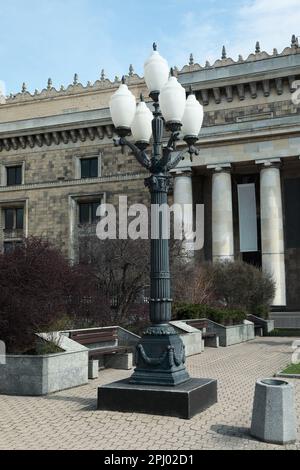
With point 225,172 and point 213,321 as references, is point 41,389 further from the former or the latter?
point 225,172

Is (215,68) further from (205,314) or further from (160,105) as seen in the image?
(160,105)

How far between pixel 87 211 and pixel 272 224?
18.1 meters

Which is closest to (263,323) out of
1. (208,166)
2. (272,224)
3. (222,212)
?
(272,224)

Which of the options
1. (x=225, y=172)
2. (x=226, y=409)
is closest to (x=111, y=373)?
(x=226, y=409)

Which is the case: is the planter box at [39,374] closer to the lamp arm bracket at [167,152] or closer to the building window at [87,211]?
the lamp arm bracket at [167,152]

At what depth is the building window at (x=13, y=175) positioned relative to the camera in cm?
5107

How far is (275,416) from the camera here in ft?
23.8

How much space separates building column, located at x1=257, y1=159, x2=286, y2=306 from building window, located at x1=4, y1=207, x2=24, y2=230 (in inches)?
945

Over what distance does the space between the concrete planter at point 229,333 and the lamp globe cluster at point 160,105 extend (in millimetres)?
14068

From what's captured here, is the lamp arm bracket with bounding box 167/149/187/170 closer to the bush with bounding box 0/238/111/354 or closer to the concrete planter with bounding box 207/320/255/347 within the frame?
the bush with bounding box 0/238/111/354

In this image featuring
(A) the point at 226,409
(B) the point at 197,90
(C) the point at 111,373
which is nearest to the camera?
(A) the point at 226,409

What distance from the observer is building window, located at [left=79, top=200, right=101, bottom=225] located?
47000 mm

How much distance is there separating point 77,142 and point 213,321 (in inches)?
1135

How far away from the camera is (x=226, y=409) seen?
941 cm
